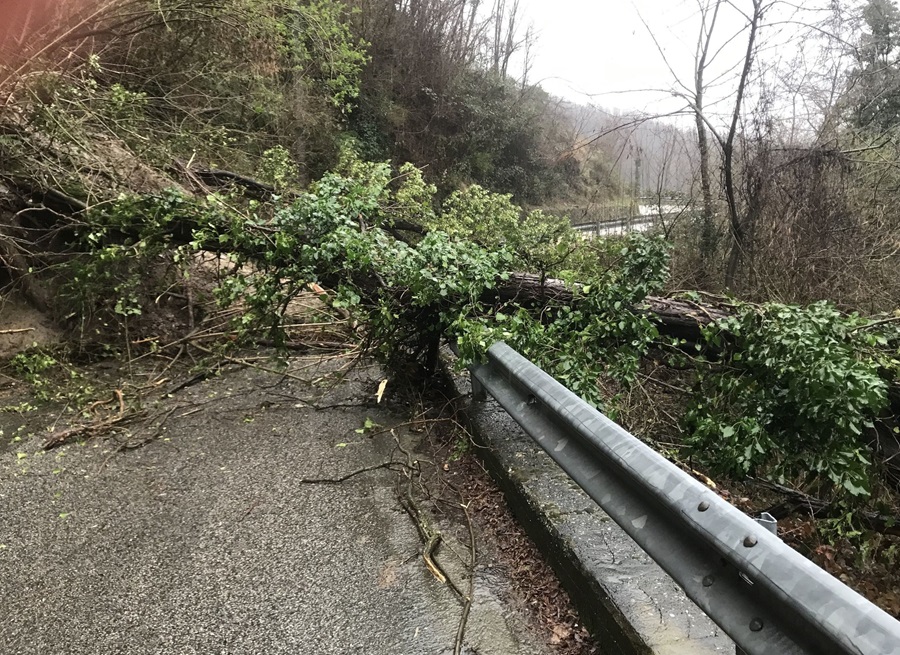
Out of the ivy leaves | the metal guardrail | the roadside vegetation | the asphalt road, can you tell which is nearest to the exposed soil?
the roadside vegetation

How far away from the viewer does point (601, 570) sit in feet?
6.38

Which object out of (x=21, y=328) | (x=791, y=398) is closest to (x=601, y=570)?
(x=791, y=398)

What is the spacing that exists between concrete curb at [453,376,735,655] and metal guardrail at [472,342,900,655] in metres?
0.28

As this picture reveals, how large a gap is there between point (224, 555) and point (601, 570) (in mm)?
1648

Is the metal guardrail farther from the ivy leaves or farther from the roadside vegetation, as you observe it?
the ivy leaves

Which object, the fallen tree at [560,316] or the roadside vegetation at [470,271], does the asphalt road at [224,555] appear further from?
the fallen tree at [560,316]

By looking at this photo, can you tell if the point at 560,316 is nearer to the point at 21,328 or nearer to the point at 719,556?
the point at 719,556

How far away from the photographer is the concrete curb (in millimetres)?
1642

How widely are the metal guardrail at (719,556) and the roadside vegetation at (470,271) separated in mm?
1300

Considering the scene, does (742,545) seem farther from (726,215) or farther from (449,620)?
(726,215)

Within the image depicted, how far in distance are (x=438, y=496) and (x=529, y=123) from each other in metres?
27.5

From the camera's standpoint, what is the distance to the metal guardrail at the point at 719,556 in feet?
3.31

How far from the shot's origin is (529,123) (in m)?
27.7

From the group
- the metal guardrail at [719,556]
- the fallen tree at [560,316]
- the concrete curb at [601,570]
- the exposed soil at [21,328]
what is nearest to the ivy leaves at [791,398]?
the fallen tree at [560,316]
